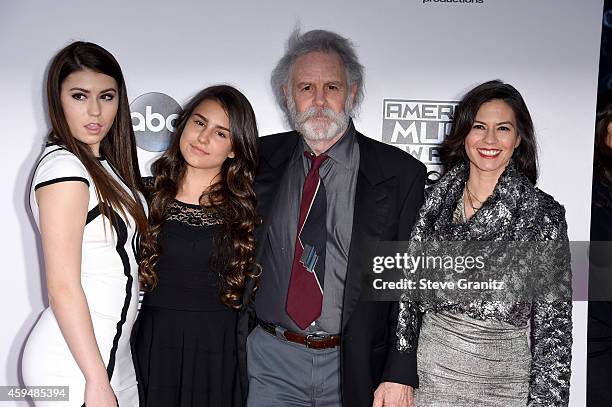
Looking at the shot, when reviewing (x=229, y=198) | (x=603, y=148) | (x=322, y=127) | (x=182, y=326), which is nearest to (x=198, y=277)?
(x=182, y=326)

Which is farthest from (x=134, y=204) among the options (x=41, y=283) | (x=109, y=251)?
(x=41, y=283)

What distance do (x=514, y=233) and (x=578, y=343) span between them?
121 cm

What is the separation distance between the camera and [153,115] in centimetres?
309

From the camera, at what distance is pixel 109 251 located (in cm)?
210

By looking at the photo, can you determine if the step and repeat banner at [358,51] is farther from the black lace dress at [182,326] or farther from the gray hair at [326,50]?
the black lace dress at [182,326]

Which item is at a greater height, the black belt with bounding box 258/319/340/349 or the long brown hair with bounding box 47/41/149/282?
the long brown hair with bounding box 47/41/149/282

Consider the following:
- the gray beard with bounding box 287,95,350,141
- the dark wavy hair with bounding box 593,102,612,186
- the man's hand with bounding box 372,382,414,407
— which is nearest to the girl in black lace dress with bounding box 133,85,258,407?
the gray beard with bounding box 287,95,350,141

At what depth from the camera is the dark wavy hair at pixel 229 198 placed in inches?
94.9

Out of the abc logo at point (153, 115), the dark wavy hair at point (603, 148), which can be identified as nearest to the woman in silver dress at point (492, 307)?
the dark wavy hair at point (603, 148)

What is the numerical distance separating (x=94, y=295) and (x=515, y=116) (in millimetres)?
1564

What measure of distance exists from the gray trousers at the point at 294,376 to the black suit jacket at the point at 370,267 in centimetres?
6

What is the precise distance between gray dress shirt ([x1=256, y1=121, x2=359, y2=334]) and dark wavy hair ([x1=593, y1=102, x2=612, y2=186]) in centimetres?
125

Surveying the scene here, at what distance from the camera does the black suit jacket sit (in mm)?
2369

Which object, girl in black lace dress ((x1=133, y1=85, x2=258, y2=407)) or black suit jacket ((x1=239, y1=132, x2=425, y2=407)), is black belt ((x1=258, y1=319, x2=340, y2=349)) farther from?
girl in black lace dress ((x1=133, y1=85, x2=258, y2=407))
